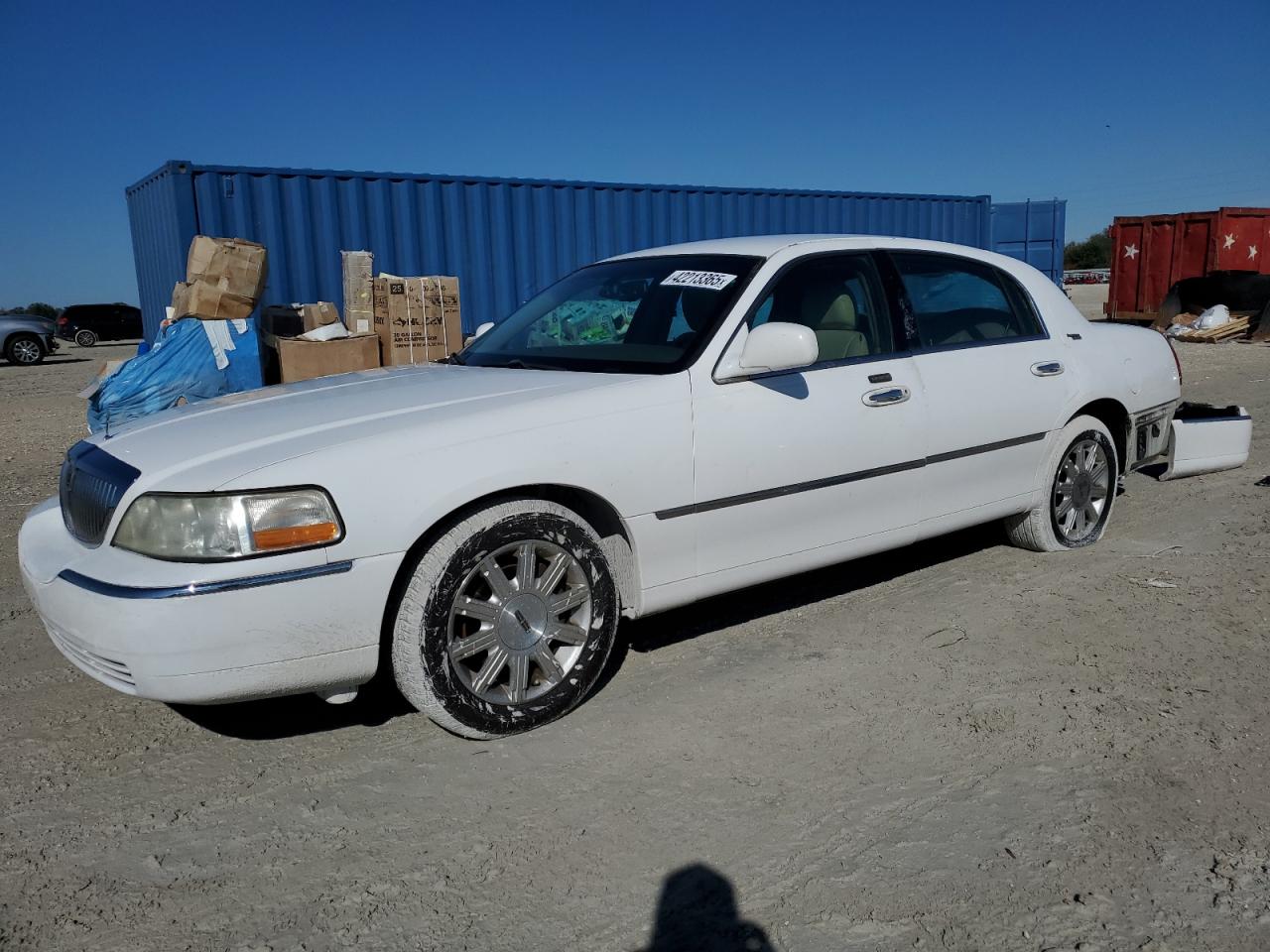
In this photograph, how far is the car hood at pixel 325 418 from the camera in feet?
9.76

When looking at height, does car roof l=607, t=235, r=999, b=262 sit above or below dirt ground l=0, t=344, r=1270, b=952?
above

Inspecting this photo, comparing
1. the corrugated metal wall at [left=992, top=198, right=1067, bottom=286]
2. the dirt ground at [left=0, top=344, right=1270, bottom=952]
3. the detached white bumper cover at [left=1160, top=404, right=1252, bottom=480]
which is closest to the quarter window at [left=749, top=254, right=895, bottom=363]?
the dirt ground at [left=0, top=344, right=1270, bottom=952]

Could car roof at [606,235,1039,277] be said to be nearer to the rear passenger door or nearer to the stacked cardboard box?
the rear passenger door

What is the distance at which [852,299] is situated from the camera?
4.32 m

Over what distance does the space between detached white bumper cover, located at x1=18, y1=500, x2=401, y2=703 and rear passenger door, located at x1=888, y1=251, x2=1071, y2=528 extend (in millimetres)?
2449

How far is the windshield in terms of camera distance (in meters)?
3.85

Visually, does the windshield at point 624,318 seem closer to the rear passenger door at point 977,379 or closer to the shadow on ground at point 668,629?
the rear passenger door at point 977,379

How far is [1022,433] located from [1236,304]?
16832 millimetres

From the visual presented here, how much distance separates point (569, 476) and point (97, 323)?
33.3 metres

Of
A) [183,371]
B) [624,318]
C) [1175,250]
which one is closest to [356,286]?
[183,371]

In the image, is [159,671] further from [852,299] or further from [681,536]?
[852,299]

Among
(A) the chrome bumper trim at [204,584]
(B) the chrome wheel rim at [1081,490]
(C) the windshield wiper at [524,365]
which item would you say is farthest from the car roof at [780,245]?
(A) the chrome bumper trim at [204,584]

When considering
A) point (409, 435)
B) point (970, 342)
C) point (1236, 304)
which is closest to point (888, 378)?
point (970, 342)

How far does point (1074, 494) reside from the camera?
Result: 512 cm
